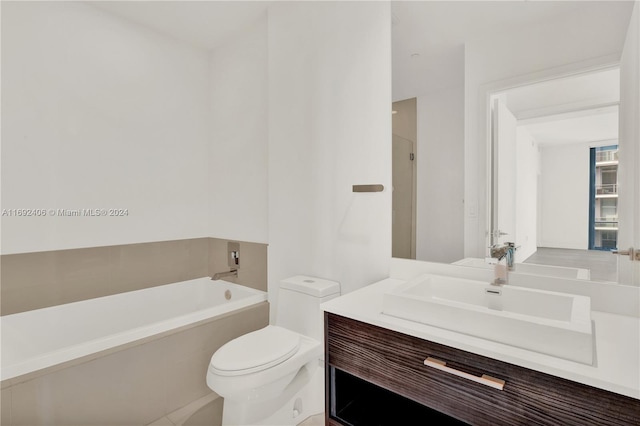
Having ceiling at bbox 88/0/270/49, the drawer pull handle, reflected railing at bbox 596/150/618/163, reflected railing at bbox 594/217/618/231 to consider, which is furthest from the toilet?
ceiling at bbox 88/0/270/49

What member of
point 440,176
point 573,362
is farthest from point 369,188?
point 573,362

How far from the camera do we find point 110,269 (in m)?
2.25

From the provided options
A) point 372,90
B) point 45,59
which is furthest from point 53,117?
point 372,90

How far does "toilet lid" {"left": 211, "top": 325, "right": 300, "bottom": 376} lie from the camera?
1394 millimetres

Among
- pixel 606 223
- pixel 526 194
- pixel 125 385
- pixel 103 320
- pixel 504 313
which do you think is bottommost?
pixel 125 385

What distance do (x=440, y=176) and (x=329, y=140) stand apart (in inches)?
27.9

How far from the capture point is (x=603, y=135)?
1.14 m

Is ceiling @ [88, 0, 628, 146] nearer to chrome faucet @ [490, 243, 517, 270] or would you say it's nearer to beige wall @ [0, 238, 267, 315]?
chrome faucet @ [490, 243, 517, 270]

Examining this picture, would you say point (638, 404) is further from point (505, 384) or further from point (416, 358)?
point (416, 358)

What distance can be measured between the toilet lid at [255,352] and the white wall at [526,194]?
1146 millimetres

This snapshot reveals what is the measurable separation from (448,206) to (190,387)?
1.77 metres

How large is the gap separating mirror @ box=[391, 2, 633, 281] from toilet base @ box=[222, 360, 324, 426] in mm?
896

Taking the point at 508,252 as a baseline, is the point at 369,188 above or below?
above

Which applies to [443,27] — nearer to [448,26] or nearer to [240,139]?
[448,26]
